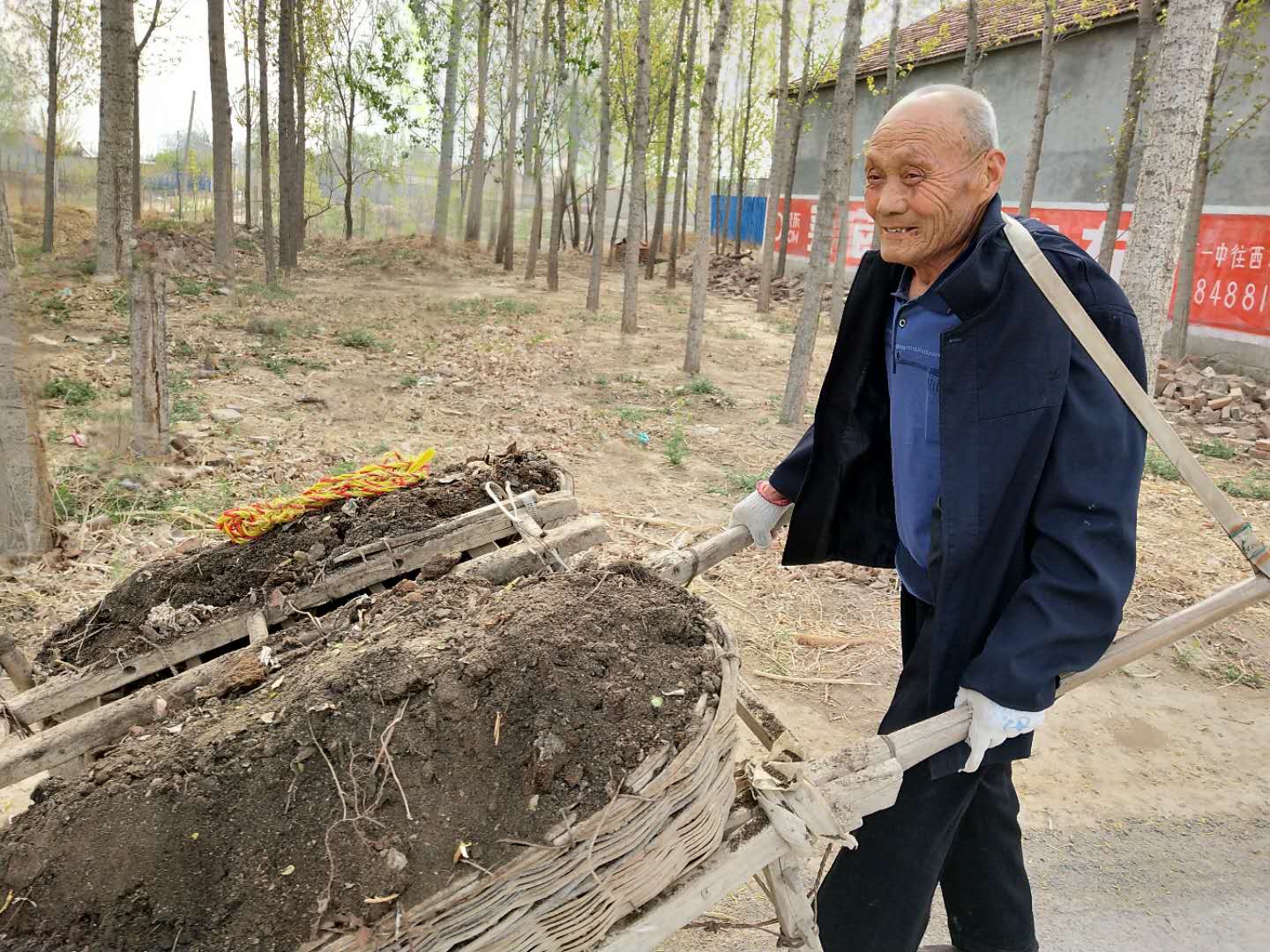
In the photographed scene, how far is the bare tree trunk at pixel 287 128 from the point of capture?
524 inches

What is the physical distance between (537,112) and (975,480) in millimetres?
19998

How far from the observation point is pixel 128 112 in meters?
9.06

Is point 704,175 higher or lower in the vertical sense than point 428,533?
higher

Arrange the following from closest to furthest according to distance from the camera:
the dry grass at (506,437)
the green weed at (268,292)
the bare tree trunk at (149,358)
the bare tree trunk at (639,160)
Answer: the dry grass at (506,437) → the bare tree trunk at (149,358) → the bare tree trunk at (639,160) → the green weed at (268,292)

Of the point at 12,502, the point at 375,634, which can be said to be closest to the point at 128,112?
the point at 12,502

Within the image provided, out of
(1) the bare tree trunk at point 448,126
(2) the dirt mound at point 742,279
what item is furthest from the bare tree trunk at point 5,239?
(1) the bare tree trunk at point 448,126

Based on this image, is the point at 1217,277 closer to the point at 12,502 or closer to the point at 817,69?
the point at 817,69

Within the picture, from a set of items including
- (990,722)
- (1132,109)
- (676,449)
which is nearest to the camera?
(990,722)

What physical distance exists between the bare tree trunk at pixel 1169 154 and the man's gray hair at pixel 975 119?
2792 mm

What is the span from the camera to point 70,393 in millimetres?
6598

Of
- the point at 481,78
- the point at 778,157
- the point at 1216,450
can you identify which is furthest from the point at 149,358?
the point at 481,78

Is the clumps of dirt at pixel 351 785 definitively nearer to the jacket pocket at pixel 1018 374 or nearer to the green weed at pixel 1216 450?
the jacket pocket at pixel 1018 374

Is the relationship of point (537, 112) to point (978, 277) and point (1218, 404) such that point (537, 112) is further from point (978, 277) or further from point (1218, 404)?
point (978, 277)

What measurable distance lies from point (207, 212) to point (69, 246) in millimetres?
19066
